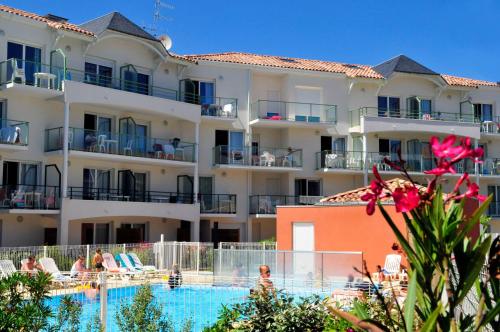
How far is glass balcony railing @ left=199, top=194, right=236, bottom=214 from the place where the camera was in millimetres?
32750

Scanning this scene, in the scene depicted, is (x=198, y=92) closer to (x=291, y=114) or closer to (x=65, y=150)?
(x=291, y=114)

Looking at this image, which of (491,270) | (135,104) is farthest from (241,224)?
(491,270)

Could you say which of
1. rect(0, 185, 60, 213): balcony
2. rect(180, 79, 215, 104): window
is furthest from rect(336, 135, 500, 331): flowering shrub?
rect(180, 79, 215, 104): window

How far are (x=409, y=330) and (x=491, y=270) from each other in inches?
22.0

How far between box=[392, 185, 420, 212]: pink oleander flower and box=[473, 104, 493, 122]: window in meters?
41.0

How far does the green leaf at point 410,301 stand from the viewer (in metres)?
3.28

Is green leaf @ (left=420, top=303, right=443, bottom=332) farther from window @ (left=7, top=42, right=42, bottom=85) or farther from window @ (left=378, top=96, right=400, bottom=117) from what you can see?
window @ (left=378, top=96, right=400, bottom=117)

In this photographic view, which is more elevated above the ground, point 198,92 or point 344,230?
point 198,92

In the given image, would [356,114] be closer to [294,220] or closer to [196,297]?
[294,220]

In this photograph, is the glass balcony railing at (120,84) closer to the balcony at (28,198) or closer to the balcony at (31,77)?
the balcony at (31,77)

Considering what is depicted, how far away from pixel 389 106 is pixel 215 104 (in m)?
11.5

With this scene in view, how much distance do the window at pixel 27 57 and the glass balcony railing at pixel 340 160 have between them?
1633 centimetres

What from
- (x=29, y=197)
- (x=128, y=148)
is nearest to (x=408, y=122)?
(x=128, y=148)

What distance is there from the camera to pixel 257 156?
113 feet
